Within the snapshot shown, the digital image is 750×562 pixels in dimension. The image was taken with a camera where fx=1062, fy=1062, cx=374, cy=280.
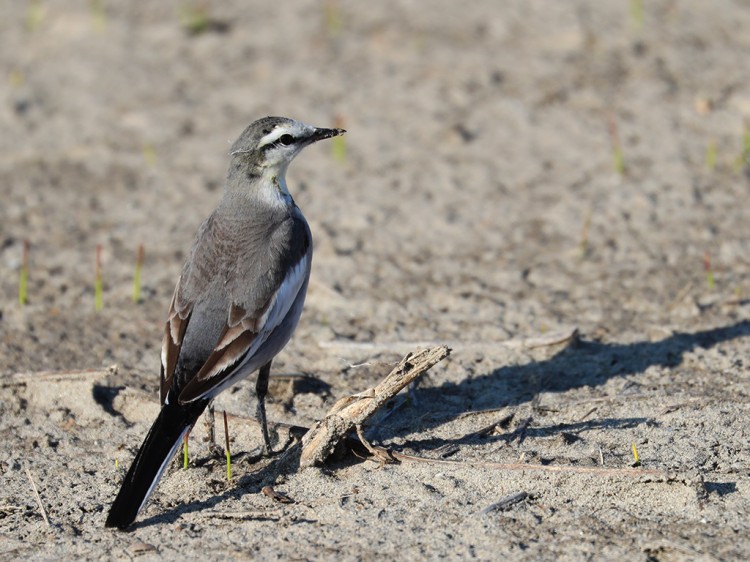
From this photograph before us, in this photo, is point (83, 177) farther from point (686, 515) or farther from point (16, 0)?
point (686, 515)

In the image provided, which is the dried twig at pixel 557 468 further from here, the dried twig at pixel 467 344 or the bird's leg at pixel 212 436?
the dried twig at pixel 467 344

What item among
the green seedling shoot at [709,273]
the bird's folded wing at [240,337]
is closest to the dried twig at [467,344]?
the bird's folded wing at [240,337]

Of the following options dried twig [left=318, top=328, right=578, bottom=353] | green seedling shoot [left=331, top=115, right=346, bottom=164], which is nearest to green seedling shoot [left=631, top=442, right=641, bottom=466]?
dried twig [left=318, top=328, right=578, bottom=353]

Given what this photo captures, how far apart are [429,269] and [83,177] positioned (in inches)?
132

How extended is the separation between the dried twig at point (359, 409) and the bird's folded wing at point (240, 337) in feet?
1.79

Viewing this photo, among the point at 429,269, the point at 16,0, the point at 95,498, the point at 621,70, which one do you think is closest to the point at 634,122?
the point at 621,70

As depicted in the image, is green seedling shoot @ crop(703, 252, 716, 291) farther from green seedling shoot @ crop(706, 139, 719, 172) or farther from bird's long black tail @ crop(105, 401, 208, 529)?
bird's long black tail @ crop(105, 401, 208, 529)

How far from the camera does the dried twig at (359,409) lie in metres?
5.36

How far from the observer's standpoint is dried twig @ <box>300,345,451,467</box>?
17.6 ft

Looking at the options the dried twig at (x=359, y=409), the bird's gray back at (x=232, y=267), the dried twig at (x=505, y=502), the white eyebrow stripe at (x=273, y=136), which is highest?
the white eyebrow stripe at (x=273, y=136)

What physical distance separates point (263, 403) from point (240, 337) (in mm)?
430

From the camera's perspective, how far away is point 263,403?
578 centimetres

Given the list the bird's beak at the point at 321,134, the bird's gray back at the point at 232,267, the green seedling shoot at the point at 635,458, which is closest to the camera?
the green seedling shoot at the point at 635,458

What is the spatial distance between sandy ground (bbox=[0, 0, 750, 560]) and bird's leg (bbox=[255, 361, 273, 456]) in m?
0.12
